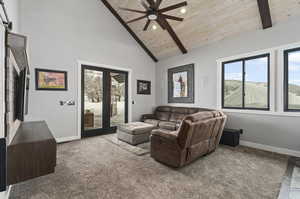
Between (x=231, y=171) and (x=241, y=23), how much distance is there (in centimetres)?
354

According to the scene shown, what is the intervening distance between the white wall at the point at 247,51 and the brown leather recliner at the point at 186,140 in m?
1.39

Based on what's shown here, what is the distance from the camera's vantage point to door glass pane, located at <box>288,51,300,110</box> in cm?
325

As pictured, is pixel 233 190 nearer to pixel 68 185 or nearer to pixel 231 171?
pixel 231 171

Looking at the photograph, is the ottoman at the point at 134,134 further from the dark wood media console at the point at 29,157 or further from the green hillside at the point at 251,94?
the green hillside at the point at 251,94

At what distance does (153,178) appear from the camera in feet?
7.48

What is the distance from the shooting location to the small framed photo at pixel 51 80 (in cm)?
376

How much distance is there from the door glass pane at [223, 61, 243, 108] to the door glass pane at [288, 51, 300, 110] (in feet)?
3.25

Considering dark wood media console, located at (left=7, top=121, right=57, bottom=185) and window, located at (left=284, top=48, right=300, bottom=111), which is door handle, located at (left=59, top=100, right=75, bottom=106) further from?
window, located at (left=284, top=48, right=300, bottom=111)

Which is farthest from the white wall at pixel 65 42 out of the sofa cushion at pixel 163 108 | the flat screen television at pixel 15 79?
the sofa cushion at pixel 163 108

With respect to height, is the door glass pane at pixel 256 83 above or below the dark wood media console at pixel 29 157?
above

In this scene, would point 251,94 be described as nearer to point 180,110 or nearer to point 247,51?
point 247,51

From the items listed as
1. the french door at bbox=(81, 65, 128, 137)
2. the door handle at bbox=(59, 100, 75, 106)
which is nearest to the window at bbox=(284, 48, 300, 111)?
the french door at bbox=(81, 65, 128, 137)

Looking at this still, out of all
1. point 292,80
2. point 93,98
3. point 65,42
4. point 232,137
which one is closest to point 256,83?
point 292,80

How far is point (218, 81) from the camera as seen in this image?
4.43 metres
